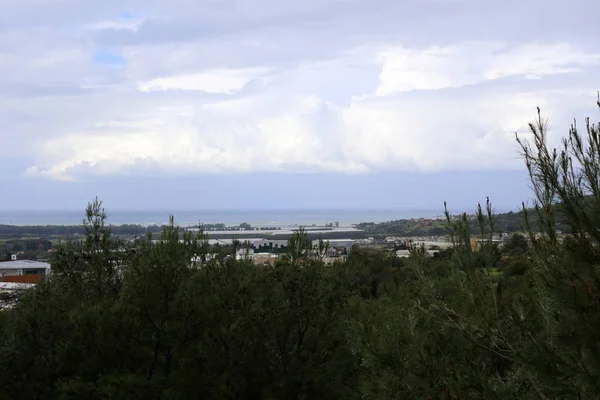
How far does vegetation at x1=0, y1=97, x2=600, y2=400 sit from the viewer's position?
19.7 ft

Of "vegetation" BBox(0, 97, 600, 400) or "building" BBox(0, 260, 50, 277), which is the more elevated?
"vegetation" BBox(0, 97, 600, 400)

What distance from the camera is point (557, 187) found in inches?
182

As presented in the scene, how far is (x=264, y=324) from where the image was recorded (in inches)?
505

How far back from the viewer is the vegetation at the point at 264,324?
19.7ft

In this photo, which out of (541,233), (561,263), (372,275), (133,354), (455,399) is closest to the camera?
(561,263)

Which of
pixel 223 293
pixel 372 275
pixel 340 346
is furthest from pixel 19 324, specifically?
pixel 372 275

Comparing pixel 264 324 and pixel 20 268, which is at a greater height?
pixel 264 324

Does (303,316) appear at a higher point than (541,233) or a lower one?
lower

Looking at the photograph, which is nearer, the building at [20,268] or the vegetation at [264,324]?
the vegetation at [264,324]

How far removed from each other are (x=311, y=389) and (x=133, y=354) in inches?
147

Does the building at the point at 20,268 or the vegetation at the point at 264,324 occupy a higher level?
the vegetation at the point at 264,324

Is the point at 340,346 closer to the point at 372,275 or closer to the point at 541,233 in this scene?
the point at 541,233

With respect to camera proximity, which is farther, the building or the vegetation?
the building

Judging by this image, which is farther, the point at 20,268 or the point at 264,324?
the point at 20,268
